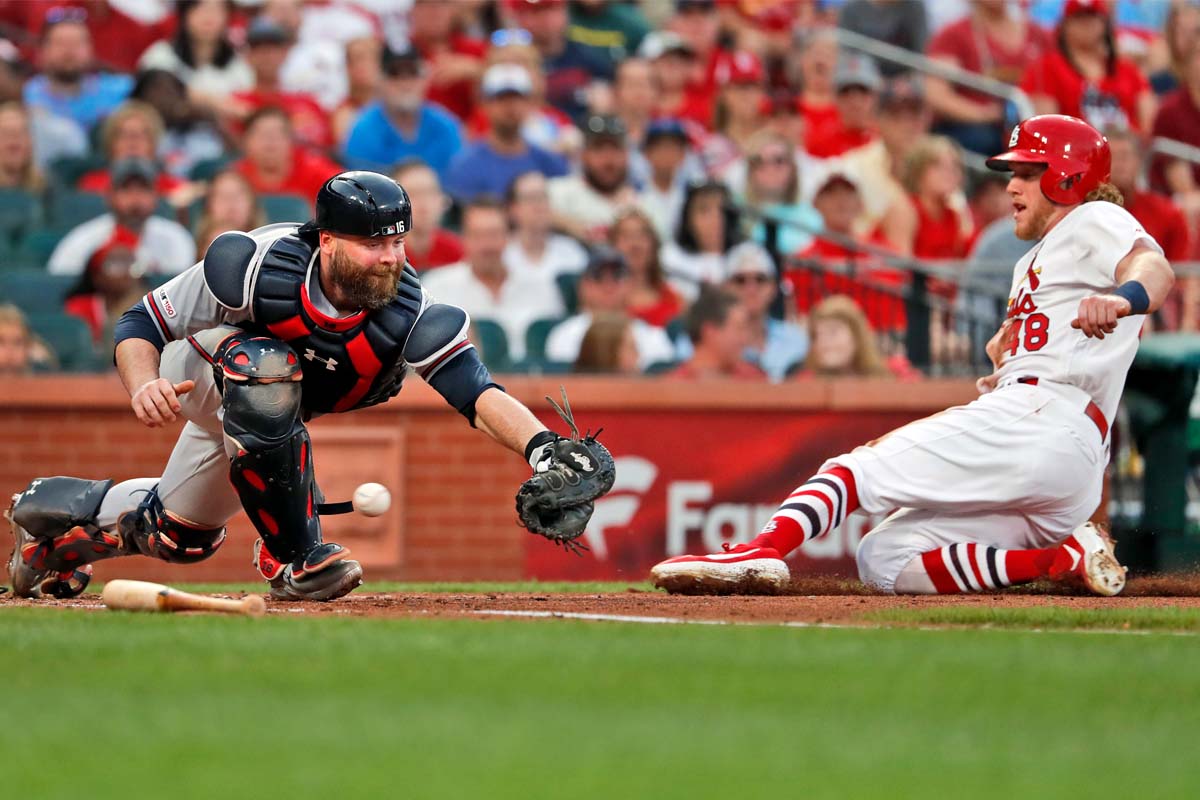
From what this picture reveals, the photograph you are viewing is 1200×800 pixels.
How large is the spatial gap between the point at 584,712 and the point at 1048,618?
2429mm

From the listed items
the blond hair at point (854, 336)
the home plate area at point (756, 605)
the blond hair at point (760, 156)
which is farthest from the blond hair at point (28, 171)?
the home plate area at point (756, 605)

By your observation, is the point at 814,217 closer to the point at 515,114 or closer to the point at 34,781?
the point at 515,114

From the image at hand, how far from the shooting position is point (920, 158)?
13.2 meters

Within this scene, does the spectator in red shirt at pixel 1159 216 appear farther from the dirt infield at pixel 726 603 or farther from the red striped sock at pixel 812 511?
the red striped sock at pixel 812 511

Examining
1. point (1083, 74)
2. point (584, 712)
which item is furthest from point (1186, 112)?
point (584, 712)

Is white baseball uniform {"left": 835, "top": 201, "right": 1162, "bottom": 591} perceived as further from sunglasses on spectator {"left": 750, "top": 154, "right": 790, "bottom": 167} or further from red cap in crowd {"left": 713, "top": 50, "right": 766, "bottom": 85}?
red cap in crowd {"left": 713, "top": 50, "right": 766, "bottom": 85}

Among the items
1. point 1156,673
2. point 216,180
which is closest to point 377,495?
point 1156,673

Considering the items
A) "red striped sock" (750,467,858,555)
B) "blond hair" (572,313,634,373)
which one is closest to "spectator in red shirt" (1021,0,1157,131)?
"blond hair" (572,313,634,373)

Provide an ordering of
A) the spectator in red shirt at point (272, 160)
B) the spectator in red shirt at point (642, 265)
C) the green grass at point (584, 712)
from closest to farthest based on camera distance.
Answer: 1. the green grass at point (584, 712)
2. the spectator in red shirt at point (642, 265)
3. the spectator in red shirt at point (272, 160)

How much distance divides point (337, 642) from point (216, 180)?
7.35 m

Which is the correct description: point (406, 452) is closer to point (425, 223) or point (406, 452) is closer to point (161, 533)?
point (425, 223)

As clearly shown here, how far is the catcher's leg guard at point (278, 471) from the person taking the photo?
18.4 feet

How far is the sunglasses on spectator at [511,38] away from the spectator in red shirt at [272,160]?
83.0 inches

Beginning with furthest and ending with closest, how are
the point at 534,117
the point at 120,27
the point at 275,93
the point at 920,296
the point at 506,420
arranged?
the point at 120,27, the point at 534,117, the point at 275,93, the point at 920,296, the point at 506,420
